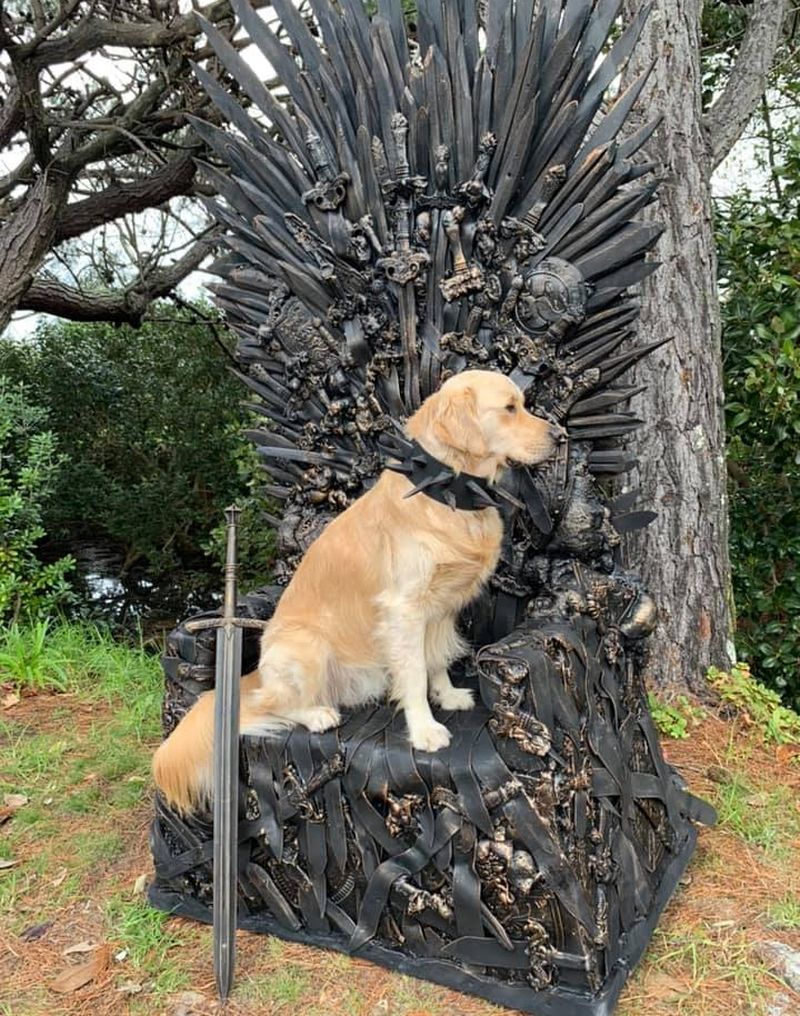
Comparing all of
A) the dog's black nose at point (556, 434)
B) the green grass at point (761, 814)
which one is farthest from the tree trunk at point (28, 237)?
the green grass at point (761, 814)

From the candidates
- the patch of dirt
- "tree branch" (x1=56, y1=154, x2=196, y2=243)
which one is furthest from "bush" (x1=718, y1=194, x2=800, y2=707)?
"tree branch" (x1=56, y1=154, x2=196, y2=243)

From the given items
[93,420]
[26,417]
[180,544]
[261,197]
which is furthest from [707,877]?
[93,420]

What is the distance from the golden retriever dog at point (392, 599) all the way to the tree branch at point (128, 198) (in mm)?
4751

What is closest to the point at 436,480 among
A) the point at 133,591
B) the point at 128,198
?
the point at 128,198

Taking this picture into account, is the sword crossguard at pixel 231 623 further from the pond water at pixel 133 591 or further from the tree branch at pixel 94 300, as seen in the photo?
the pond water at pixel 133 591

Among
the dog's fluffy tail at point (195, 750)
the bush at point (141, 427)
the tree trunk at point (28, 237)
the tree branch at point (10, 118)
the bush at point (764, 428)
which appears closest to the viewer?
the dog's fluffy tail at point (195, 750)

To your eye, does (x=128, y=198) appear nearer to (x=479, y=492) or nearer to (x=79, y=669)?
(x=79, y=669)

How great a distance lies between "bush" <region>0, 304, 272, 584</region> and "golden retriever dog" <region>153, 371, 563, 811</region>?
593 centimetres

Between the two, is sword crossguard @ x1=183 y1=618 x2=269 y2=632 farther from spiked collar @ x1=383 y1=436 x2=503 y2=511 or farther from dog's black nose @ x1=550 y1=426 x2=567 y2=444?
dog's black nose @ x1=550 y1=426 x2=567 y2=444

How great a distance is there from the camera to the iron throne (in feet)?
7.03

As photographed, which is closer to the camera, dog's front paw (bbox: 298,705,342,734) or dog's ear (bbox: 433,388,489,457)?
dog's ear (bbox: 433,388,489,457)

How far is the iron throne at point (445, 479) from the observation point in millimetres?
2143

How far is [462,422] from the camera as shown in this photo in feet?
7.43

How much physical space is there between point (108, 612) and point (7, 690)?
4331 millimetres
